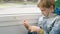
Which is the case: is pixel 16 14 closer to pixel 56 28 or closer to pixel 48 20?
pixel 48 20

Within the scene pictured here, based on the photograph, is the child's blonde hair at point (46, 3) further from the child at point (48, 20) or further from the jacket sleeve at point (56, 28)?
the jacket sleeve at point (56, 28)

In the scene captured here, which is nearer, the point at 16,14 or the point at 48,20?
the point at 48,20

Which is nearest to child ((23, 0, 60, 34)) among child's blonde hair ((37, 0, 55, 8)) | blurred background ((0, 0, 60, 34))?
child's blonde hair ((37, 0, 55, 8))

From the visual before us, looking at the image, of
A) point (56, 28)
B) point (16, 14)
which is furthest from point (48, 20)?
point (16, 14)

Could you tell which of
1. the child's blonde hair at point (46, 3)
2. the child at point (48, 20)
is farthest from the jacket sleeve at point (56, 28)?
the child's blonde hair at point (46, 3)

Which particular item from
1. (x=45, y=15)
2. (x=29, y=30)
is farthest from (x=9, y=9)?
(x=45, y=15)

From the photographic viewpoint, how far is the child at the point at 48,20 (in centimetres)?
160

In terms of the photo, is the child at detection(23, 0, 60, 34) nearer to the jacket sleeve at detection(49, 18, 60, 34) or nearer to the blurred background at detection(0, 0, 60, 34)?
the jacket sleeve at detection(49, 18, 60, 34)

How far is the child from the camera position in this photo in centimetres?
160

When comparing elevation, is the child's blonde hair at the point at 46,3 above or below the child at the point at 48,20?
above

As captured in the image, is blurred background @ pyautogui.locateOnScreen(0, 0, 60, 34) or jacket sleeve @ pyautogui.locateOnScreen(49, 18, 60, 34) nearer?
jacket sleeve @ pyautogui.locateOnScreen(49, 18, 60, 34)

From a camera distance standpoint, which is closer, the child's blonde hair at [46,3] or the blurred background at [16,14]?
the child's blonde hair at [46,3]

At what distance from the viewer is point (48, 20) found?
1.71 meters

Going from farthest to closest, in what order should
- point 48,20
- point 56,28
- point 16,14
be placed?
1. point 16,14
2. point 48,20
3. point 56,28
